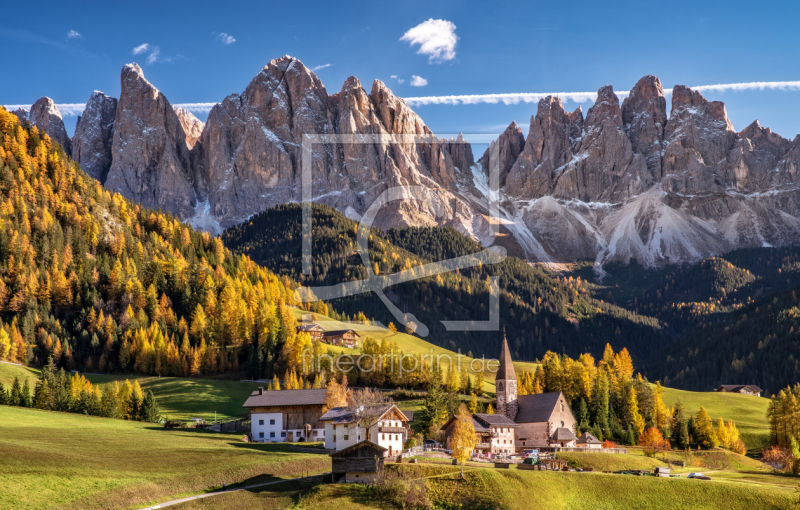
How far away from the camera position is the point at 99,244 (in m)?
163

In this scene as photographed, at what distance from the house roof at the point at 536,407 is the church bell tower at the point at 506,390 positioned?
A: 104 centimetres

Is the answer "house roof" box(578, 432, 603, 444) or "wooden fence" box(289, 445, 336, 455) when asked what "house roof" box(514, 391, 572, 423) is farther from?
"wooden fence" box(289, 445, 336, 455)

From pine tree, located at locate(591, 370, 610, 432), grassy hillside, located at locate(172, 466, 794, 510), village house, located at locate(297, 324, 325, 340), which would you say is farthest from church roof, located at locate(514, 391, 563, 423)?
village house, located at locate(297, 324, 325, 340)

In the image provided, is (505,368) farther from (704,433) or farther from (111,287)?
(111,287)

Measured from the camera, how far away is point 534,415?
96.9m

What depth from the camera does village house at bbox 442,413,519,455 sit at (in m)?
88.6

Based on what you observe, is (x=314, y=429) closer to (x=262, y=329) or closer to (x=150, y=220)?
(x=262, y=329)

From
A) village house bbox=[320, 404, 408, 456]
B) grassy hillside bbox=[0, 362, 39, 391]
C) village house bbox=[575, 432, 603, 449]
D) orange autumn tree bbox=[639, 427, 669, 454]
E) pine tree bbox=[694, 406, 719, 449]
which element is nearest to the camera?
village house bbox=[320, 404, 408, 456]

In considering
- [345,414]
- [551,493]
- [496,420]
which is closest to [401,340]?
[496,420]

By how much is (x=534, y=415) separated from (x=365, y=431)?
3165 centimetres

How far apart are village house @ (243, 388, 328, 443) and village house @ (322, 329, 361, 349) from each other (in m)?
60.3

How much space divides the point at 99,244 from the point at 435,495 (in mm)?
129816

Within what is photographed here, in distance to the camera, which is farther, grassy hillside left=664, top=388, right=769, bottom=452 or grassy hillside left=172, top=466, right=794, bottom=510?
grassy hillside left=664, top=388, right=769, bottom=452

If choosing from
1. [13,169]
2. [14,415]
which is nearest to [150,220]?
[13,169]
